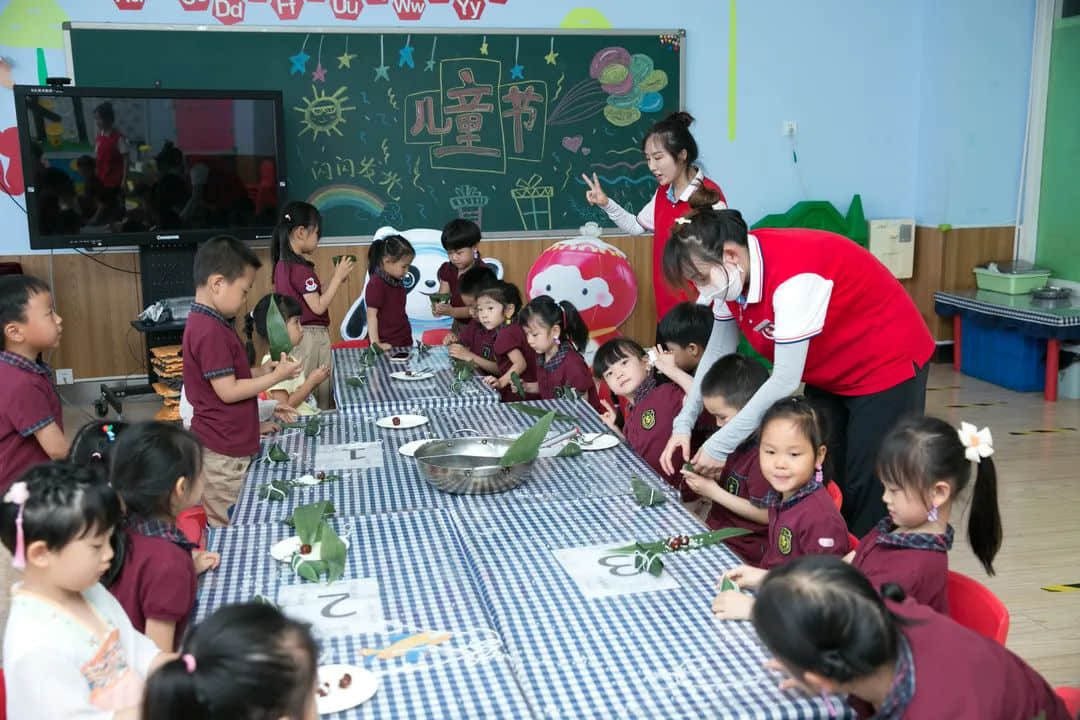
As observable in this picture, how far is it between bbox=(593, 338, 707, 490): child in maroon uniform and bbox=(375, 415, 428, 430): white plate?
1.98 ft

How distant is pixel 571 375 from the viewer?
3.82 meters

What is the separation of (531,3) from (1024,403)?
3889 millimetres

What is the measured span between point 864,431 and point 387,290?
258cm

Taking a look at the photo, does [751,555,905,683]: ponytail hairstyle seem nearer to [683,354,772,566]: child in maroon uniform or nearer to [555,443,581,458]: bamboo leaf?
[683,354,772,566]: child in maroon uniform

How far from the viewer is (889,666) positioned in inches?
56.5

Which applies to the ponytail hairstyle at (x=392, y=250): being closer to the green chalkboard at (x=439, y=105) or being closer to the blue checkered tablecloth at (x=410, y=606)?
the green chalkboard at (x=439, y=105)

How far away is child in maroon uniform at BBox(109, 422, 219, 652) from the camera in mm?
1885

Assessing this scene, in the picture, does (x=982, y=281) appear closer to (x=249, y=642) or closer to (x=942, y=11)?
(x=942, y=11)

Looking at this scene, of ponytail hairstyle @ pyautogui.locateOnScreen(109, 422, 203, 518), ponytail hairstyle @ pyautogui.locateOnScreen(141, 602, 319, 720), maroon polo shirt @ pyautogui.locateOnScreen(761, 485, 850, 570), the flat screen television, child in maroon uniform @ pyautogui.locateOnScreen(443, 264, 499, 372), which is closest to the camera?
ponytail hairstyle @ pyautogui.locateOnScreen(141, 602, 319, 720)

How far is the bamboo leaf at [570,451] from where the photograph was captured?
2.78 metres

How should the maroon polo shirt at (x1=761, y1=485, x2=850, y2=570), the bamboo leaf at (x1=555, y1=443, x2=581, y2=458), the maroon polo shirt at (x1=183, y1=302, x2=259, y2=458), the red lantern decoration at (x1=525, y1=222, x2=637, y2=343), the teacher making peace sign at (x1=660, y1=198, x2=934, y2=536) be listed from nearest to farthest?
1. the maroon polo shirt at (x1=761, y1=485, x2=850, y2=570)
2. the teacher making peace sign at (x1=660, y1=198, x2=934, y2=536)
3. the bamboo leaf at (x1=555, y1=443, x2=581, y2=458)
4. the maroon polo shirt at (x1=183, y1=302, x2=259, y2=458)
5. the red lantern decoration at (x1=525, y1=222, x2=637, y2=343)

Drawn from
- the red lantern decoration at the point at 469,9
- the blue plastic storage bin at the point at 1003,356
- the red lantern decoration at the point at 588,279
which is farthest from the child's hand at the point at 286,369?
the blue plastic storage bin at the point at 1003,356

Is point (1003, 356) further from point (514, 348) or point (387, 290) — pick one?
point (387, 290)

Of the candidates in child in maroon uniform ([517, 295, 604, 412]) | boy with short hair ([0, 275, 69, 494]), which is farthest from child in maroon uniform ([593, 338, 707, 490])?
boy with short hair ([0, 275, 69, 494])
